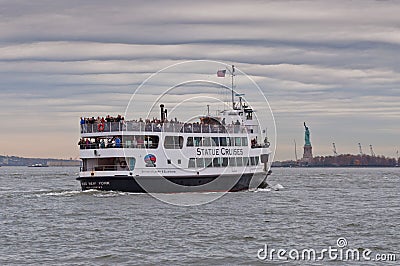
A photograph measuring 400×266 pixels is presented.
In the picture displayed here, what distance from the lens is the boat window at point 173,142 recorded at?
61812 mm

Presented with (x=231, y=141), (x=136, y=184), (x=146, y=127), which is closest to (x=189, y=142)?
(x=146, y=127)

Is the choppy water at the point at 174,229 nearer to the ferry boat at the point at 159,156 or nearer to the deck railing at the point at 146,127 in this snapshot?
the ferry boat at the point at 159,156

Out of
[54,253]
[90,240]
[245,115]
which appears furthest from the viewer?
[245,115]

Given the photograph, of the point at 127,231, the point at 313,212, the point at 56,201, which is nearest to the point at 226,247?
the point at 127,231

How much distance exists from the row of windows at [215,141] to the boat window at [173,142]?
0.88m

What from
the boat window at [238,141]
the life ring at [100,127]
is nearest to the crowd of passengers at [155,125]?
the life ring at [100,127]

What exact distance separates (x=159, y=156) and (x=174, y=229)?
68.8 ft

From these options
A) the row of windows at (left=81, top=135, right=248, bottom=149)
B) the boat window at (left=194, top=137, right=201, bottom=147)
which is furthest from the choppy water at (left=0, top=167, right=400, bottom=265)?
the boat window at (left=194, top=137, right=201, bottom=147)

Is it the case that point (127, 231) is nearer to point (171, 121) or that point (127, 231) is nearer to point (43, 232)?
point (43, 232)

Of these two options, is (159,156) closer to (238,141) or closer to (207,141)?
(207,141)

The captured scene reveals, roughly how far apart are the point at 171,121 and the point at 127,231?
24408 millimetres

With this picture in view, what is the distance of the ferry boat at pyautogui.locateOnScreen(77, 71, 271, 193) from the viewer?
193 feet

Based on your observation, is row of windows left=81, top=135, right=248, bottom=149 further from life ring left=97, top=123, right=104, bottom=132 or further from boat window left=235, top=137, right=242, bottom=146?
boat window left=235, top=137, right=242, bottom=146

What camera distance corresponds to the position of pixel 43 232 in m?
39.3
